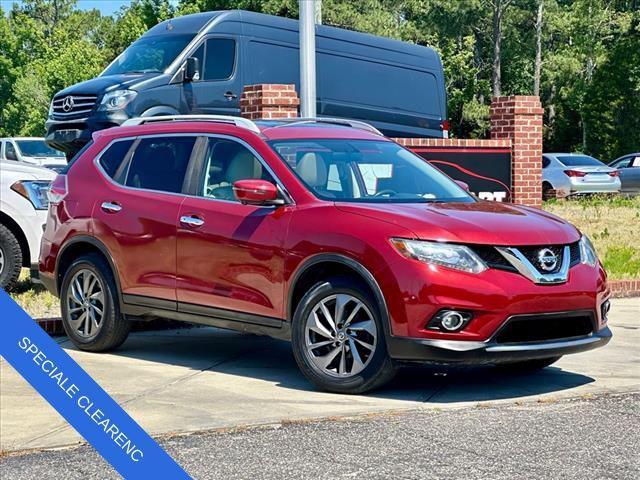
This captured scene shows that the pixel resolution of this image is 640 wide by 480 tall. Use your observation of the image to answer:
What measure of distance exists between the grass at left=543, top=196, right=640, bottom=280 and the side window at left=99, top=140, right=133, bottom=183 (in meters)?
6.29

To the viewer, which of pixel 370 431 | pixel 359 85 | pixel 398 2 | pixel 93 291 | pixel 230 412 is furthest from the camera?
pixel 398 2

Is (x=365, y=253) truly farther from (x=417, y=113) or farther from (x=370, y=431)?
(x=417, y=113)

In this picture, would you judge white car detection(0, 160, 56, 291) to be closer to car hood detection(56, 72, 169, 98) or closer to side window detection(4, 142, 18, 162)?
car hood detection(56, 72, 169, 98)

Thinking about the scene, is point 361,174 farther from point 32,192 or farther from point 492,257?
point 32,192

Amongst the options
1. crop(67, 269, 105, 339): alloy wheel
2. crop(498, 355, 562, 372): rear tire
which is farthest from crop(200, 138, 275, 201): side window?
crop(498, 355, 562, 372): rear tire

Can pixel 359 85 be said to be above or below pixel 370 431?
above

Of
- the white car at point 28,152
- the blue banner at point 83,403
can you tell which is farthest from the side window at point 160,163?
the white car at point 28,152

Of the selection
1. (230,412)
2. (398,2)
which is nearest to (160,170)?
(230,412)

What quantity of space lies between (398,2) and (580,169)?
36.6 metres

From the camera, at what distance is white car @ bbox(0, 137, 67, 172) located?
28.6 metres

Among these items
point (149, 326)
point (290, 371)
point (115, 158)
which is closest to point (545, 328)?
point (290, 371)

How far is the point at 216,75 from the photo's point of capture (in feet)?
55.1

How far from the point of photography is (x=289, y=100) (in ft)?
47.6

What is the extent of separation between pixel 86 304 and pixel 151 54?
8.83 m
